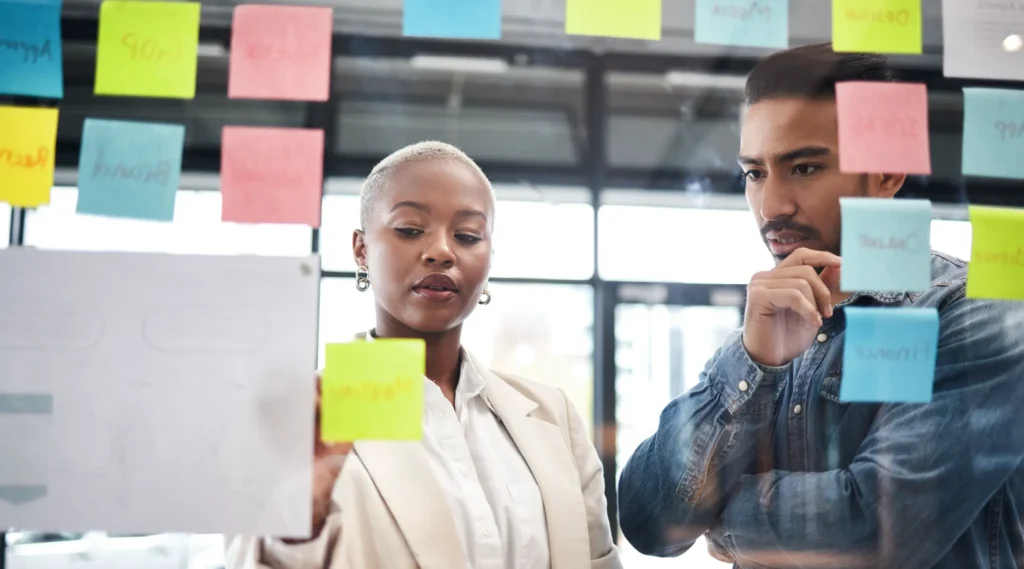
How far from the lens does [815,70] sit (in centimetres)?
101

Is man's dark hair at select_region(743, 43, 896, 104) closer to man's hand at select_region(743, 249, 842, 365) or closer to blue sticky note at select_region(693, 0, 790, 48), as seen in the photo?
blue sticky note at select_region(693, 0, 790, 48)

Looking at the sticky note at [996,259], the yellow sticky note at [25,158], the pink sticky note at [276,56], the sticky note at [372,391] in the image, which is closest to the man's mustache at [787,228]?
the sticky note at [996,259]

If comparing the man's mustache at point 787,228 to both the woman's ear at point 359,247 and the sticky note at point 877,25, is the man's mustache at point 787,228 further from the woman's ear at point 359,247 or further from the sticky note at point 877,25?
the woman's ear at point 359,247

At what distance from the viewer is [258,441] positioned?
0.89m

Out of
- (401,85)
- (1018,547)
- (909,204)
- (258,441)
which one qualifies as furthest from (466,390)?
(1018,547)

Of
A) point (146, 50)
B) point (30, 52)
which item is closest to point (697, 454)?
point (146, 50)

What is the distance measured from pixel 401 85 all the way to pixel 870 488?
800mm

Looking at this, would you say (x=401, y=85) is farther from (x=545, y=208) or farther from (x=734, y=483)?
(x=734, y=483)

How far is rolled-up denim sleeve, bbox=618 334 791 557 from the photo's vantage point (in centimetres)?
99

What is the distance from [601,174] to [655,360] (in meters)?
0.27

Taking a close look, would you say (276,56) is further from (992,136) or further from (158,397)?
(992,136)

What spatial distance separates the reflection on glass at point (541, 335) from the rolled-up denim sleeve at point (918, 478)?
26 cm

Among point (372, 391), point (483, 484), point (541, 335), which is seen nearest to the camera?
point (372, 391)

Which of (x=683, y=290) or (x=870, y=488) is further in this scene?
(x=683, y=290)
